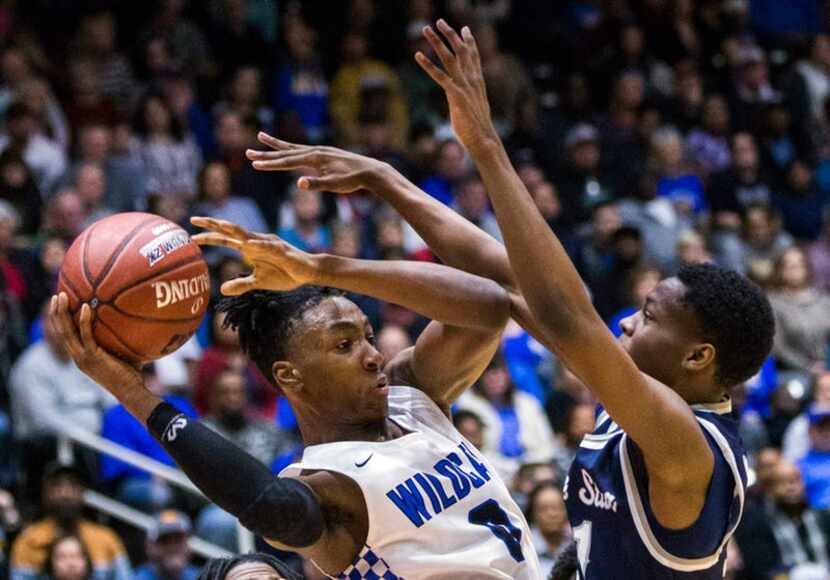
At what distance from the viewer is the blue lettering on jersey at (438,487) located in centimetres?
382

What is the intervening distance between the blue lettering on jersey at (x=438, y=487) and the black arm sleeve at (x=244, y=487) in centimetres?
26

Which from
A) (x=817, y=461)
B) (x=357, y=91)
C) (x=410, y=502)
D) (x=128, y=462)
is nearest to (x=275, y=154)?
(x=410, y=502)

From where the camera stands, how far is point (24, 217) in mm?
9273

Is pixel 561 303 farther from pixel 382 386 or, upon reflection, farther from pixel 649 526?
pixel 382 386

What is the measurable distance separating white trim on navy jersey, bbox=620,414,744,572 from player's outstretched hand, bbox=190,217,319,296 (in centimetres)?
90

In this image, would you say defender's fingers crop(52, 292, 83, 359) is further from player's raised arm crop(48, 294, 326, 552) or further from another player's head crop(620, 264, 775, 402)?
another player's head crop(620, 264, 775, 402)

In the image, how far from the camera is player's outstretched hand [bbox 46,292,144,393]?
3730 mm

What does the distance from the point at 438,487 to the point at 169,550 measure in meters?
3.81

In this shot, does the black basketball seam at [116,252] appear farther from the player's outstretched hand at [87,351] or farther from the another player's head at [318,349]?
the another player's head at [318,349]

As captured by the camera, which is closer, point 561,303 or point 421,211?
point 561,303

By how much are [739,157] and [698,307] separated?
29.9 ft

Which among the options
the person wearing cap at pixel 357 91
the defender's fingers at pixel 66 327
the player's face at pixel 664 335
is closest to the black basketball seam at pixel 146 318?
the defender's fingers at pixel 66 327

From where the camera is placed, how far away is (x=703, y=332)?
3.65 meters

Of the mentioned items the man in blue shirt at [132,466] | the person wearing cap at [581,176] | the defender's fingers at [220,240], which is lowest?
the person wearing cap at [581,176]
